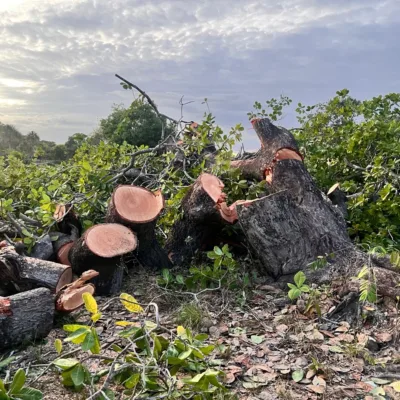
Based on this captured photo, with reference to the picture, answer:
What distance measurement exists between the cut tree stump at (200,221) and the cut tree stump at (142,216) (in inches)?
7.1

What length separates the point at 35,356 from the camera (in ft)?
8.20

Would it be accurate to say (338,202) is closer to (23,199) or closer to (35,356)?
(35,356)

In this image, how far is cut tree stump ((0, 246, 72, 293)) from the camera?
3188 millimetres

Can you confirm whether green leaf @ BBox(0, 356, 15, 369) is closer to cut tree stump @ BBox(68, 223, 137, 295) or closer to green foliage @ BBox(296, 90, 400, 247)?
cut tree stump @ BBox(68, 223, 137, 295)

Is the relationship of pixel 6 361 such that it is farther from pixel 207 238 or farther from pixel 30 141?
pixel 30 141

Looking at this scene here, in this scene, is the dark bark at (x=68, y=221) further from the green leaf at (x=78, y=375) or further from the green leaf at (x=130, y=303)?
the green leaf at (x=78, y=375)

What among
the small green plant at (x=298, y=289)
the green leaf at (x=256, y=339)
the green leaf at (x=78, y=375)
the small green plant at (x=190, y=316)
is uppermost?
the green leaf at (x=78, y=375)

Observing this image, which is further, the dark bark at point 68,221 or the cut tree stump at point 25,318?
the dark bark at point 68,221

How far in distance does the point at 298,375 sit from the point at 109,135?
12715mm

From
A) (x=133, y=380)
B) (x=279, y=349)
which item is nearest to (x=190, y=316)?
(x=279, y=349)

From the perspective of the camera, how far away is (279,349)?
2594 mm

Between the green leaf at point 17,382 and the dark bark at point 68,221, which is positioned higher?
the dark bark at point 68,221

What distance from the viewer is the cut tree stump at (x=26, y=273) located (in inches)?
125

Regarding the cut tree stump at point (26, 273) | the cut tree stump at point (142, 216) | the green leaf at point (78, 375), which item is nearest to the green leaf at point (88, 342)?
the green leaf at point (78, 375)
